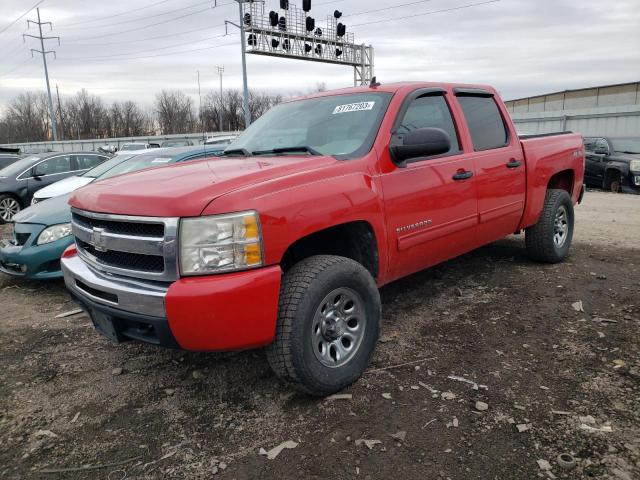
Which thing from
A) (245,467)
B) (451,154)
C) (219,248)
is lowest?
(245,467)

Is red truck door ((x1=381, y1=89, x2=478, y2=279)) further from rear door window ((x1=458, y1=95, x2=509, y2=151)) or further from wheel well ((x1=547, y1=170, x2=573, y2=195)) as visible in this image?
wheel well ((x1=547, y1=170, x2=573, y2=195))

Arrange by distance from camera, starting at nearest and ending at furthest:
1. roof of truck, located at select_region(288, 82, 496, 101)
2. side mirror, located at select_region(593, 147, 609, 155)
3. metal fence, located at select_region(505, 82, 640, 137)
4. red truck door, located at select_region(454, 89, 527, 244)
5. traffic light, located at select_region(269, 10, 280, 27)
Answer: roof of truck, located at select_region(288, 82, 496, 101) < red truck door, located at select_region(454, 89, 527, 244) < side mirror, located at select_region(593, 147, 609, 155) < metal fence, located at select_region(505, 82, 640, 137) < traffic light, located at select_region(269, 10, 280, 27)

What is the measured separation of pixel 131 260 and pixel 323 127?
177 cm

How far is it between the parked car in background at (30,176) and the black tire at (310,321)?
9780 mm

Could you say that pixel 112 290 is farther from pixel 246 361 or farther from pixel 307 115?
pixel 307 115

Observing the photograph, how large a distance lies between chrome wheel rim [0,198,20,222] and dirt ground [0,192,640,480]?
7131 mm

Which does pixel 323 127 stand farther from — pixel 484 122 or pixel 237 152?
pixel 484 122

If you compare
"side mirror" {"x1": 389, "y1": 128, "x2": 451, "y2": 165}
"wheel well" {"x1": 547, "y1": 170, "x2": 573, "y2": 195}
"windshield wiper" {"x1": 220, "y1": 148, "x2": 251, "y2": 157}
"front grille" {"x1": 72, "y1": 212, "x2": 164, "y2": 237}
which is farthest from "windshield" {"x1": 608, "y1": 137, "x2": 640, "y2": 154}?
"front grille" {"x1": 72, "y1": 212, "x2": 164, "y2": 237}

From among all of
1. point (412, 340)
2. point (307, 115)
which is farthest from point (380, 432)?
point (307, 115)

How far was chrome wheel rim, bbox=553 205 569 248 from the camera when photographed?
551cm

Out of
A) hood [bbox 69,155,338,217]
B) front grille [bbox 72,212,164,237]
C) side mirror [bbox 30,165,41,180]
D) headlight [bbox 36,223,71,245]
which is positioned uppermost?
hood [bbox 69,155,338,217]

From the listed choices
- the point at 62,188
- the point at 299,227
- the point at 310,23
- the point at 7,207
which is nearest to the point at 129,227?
the point at 299,227

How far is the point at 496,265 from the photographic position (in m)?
5.58

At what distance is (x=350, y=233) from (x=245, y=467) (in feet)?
5.19
